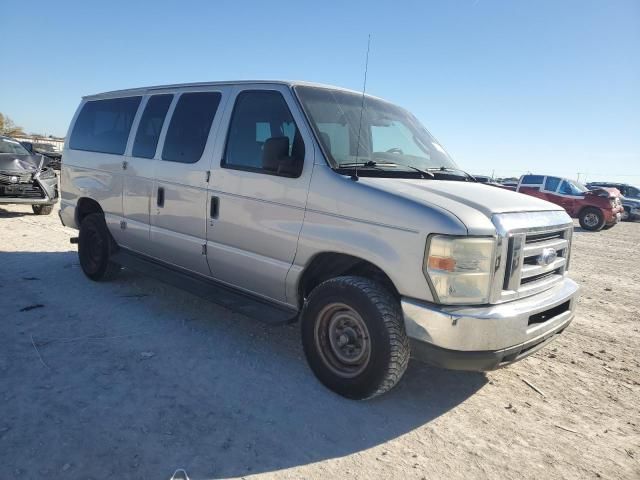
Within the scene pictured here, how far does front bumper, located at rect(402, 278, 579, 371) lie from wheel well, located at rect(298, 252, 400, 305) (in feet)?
1.16

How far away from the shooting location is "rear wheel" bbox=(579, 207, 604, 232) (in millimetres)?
16719

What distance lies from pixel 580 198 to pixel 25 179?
57.2 ft

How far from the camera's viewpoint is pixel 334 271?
11.7ft

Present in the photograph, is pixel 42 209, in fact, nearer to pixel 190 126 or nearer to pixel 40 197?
pixel 40 197

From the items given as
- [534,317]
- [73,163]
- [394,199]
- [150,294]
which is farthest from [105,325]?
[534,317]

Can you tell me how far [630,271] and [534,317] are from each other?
743 centimetres

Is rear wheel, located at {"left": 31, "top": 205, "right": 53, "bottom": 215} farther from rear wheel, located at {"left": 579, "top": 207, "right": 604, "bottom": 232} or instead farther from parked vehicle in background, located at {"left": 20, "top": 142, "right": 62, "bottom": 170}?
rear wheel, located at {"left": 579, "top": 207, "right": 604, "bottom": 232}

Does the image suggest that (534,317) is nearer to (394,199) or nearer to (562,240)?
(562,240)

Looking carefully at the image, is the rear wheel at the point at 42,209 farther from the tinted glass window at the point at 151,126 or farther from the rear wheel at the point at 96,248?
the tinted glass window at the point at 151,126

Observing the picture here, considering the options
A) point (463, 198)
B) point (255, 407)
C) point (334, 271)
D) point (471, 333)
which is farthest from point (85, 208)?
point (471, 333)

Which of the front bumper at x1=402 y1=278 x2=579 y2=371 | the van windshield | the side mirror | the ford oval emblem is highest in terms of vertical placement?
the van windshield

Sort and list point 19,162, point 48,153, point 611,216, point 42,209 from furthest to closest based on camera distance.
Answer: point 611,216
point 48,153
point 42,209
point 19,162

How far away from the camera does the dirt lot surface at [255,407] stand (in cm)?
254

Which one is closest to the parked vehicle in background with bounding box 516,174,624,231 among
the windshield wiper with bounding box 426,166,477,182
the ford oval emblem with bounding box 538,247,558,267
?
the windshield wiper with bounding box 426,166,477,182
